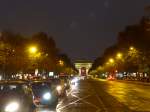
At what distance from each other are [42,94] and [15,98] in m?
9.92

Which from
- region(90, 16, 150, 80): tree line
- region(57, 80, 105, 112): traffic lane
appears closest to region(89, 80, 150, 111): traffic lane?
region(57, 80, 105, 112): traffic lane

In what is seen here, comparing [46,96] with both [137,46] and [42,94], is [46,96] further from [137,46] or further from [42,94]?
[137,46]

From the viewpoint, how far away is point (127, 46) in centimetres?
12494

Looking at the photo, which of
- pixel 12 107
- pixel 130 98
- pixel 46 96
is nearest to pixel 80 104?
pixel 46 96

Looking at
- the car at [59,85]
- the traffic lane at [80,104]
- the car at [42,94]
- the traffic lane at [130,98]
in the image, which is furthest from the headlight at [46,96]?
the traffic lane at [130,98]

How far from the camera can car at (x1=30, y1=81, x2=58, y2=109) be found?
27.1m

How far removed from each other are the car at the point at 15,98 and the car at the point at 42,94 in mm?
8060

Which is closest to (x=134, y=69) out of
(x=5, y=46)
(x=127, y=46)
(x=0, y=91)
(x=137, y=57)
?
(x=127, y=46)

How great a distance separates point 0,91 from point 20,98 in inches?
36.9

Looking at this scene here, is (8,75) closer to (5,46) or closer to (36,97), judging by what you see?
(5,46)

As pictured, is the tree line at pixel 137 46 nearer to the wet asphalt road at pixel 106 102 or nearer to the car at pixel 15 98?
the wet asphalt road at pixel 106 102

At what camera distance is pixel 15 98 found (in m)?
17.6

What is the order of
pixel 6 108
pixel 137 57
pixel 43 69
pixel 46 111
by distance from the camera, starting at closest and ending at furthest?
pixel 6 108, pixel 46 111, pixel 137 57, pixel 43 69

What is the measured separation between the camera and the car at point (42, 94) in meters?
27.1
